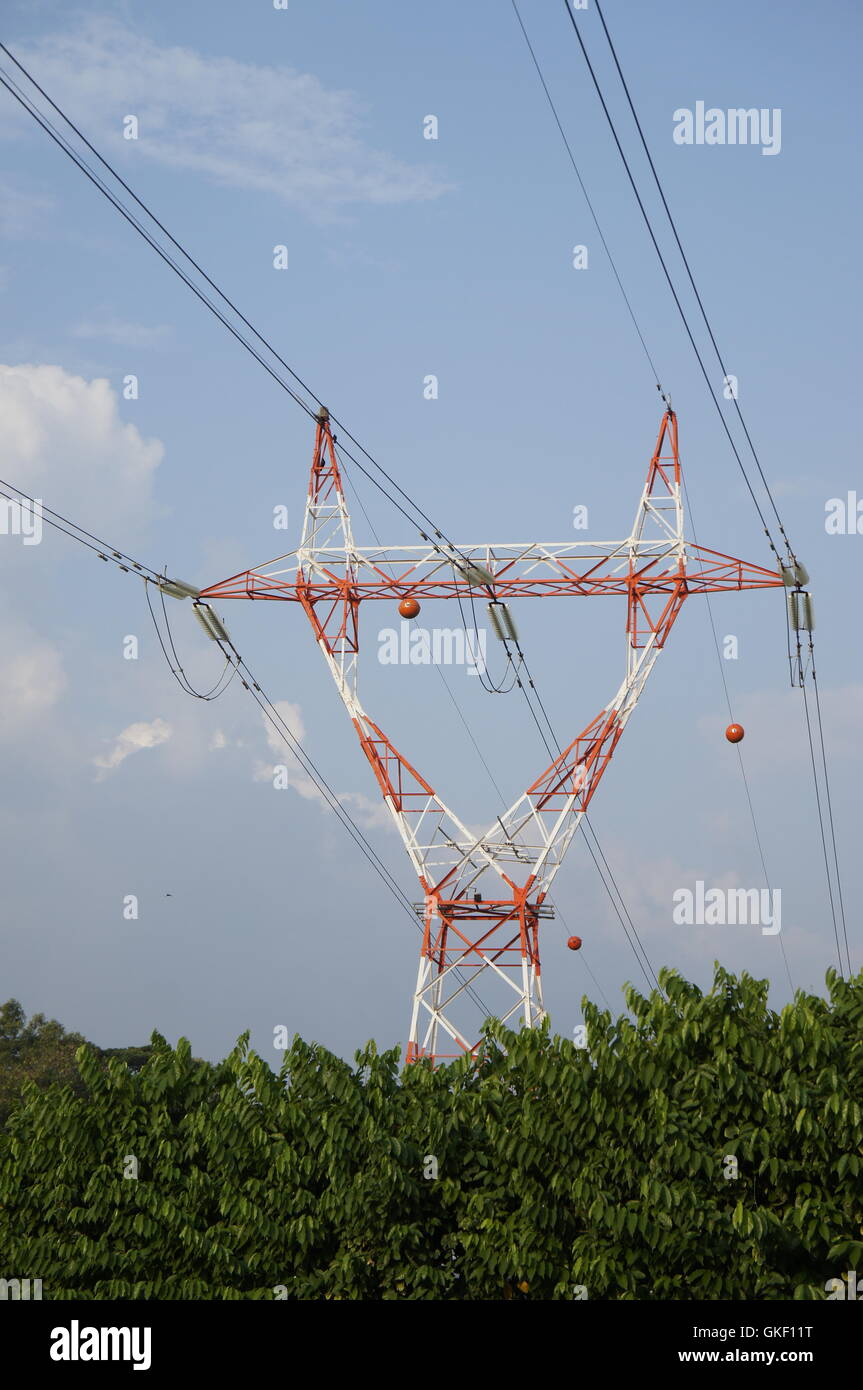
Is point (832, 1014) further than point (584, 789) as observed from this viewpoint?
No

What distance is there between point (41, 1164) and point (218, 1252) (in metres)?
3.24

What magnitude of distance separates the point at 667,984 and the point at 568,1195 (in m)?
3.25

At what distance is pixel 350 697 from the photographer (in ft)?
112

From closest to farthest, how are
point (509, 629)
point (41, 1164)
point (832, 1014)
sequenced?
point (832, 1014), point (41, 1164), point (509, 629)

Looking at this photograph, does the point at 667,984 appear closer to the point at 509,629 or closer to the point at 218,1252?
the point at 218,1252

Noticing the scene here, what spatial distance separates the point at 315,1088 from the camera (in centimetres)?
2233

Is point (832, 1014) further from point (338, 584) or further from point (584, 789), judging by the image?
point (338, 584)
